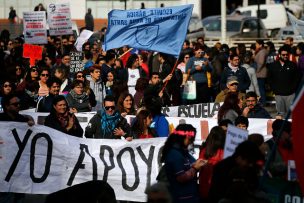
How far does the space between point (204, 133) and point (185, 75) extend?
6419 mm

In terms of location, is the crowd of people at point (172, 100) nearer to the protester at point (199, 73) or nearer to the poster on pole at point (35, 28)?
the protester at point (199, 73)

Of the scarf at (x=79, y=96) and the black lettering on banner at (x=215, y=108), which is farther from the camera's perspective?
the black lettering on banner at (x=215, y=108)

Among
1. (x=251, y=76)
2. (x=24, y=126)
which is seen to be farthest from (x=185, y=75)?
(x=24, y=126)

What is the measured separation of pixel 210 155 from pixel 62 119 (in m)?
3.44

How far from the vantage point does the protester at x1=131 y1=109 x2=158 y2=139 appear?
45.9 feet

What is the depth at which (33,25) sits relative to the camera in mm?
26859

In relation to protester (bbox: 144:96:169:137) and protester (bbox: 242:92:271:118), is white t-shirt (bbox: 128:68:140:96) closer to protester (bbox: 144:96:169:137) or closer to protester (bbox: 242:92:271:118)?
protester (bbox: 242:92:271:118)

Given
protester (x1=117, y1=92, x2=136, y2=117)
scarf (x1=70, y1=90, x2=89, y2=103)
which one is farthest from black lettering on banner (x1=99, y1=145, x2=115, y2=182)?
scarf (x1=70, y1=90, x2=89, y2=103)

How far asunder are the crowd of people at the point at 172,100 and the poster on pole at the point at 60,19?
0.45 meters

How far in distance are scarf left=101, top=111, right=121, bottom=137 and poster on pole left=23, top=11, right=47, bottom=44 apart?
1205cm

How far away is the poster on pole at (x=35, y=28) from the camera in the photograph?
86.6ft

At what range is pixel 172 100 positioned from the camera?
72.1ft

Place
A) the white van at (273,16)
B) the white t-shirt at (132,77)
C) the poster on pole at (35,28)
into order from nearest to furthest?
1. the white t-shirt at (132,77)
2. the poster on pole at (35,28)
3. the white van at (273,16)

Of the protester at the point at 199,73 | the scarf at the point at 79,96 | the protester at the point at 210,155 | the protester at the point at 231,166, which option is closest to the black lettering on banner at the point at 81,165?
the protester at the point at 210,155
